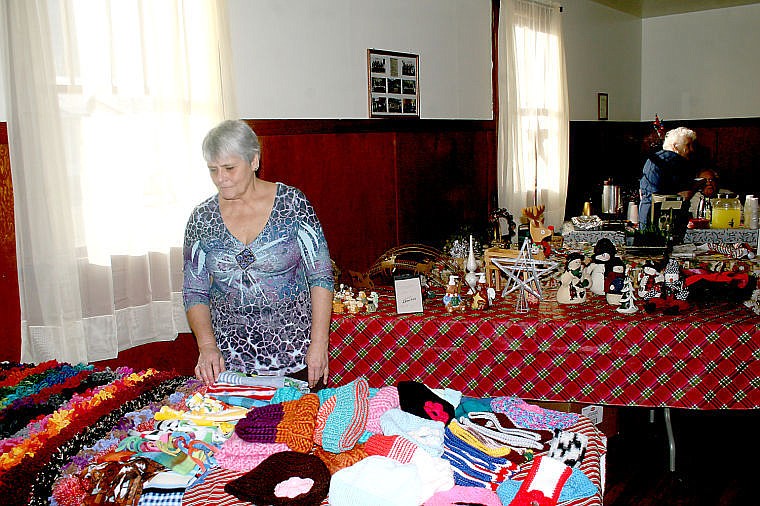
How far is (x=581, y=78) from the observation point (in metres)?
7.88

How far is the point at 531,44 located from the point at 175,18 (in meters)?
3.94

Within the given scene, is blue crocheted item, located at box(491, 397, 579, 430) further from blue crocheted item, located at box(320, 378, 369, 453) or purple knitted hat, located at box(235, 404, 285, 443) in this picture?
purple knitted hat, located at box(235, 404, 285, 443)

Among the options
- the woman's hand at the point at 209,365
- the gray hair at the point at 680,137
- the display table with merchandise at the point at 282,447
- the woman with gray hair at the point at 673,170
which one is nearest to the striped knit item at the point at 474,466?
the display table with merchandise at the point at 282,447

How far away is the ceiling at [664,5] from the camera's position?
27.3 ft

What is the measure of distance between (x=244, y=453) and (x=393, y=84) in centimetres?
381

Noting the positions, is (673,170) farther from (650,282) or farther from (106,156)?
(106,156)

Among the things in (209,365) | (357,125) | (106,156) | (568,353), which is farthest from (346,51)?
(209,365)

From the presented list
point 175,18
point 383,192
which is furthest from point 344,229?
point 175,18

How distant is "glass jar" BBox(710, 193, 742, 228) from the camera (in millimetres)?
4523

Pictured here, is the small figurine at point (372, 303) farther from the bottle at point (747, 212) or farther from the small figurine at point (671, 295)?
the bottle at point (747, 212)

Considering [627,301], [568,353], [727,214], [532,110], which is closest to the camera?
[568,353]

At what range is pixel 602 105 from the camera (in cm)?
845

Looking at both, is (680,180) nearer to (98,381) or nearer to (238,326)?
(238,326)

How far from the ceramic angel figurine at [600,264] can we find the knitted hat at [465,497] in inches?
75.6
